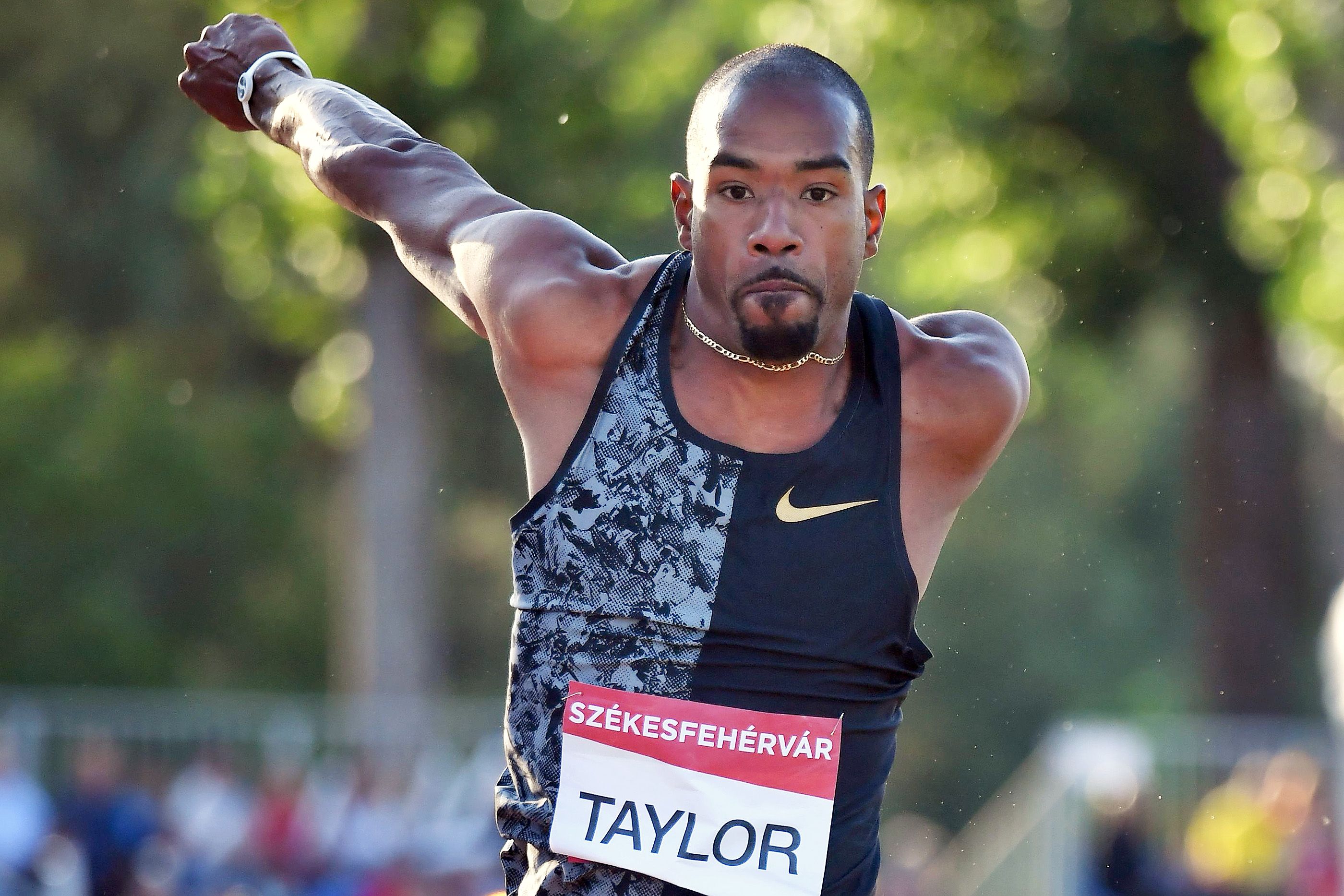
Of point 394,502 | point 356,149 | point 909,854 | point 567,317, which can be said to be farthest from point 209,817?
point 567,317

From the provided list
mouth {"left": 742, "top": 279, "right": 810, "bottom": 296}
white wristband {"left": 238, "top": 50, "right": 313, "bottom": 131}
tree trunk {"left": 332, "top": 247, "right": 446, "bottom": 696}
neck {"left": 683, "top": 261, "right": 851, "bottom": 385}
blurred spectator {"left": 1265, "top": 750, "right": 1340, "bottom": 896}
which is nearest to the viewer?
mouth {"left": 742, "top": 279, "right": 810, "bottom": 296}

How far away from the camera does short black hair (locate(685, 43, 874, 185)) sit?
305 centimetres

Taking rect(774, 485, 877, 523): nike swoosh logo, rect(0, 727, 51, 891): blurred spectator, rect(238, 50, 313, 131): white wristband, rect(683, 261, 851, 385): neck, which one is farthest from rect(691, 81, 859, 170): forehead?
rect(0, 727, 51, 891): blurred spectator

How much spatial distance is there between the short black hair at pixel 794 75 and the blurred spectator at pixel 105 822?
27.8 ft

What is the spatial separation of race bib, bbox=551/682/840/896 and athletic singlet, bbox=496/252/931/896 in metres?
0.04

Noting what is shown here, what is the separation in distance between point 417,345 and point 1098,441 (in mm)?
19447

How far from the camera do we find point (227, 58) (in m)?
4.18

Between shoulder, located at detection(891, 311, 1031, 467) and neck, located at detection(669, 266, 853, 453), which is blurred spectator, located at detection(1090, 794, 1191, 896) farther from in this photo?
neck, located at detection(669, 266, 853, 453)

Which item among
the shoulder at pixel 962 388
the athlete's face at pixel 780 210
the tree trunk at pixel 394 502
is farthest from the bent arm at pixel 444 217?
the tree trunk at pixel 394 502

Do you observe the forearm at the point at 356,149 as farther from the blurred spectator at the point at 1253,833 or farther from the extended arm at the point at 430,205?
the blurred spectator at the point at 1253,833

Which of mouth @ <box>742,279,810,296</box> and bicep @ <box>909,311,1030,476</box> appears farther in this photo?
bicep @ <box>909,311,1030,476</box>

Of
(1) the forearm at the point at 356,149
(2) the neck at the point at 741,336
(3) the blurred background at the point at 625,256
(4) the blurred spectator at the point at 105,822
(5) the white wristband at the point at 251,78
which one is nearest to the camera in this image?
(2) the neck at the point at 741,336

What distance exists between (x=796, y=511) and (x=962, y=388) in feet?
1.45

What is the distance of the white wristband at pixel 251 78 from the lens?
4105mm
